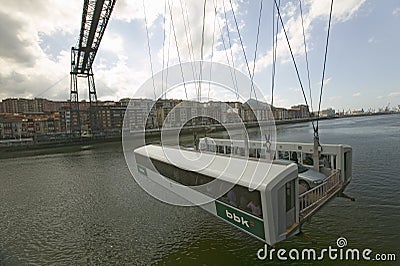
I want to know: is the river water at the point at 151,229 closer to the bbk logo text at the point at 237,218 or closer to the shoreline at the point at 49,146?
the bbk logo text at the point at 237,218

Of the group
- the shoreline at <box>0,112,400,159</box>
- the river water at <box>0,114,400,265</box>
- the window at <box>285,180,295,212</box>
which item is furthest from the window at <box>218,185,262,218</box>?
the shoreline at <box>0,112,400,159</box>

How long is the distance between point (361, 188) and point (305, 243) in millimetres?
6691

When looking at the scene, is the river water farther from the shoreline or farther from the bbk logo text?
the shoreline

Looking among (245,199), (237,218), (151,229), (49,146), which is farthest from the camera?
(49,146)

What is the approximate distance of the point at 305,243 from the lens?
6.78 m

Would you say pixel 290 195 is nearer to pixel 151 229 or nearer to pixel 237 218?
pixel 237 218

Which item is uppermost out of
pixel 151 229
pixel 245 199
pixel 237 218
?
pixel 245 199

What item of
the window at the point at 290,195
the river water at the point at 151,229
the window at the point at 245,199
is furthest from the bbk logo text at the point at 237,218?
the river water at the point at 151,229

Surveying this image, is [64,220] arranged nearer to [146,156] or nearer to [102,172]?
[146,156]

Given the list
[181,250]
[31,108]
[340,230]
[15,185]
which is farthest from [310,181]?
[31,108]

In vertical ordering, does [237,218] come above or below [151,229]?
above

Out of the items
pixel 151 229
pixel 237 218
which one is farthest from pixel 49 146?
pixel 237 218

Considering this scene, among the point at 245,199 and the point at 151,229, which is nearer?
the point at 245,199

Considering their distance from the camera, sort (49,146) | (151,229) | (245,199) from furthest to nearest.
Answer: (49,146) < (151,229) < (245,199)
